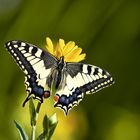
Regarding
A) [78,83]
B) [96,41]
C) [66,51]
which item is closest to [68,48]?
[66,51]

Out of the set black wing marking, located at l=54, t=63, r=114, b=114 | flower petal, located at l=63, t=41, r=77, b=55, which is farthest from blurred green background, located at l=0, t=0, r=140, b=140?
flower petal, located at l=63, t=41, r=77, b=55

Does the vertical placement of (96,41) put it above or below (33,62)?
above

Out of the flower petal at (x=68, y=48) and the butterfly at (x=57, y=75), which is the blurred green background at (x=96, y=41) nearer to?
the butterfly at (x=57, y=75)

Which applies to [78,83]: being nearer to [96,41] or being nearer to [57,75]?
[57,75]

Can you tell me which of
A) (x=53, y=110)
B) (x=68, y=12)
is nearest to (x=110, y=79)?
(x=53, y=110)

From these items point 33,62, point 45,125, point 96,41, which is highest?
point 96,41

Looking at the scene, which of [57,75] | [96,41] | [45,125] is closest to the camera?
[45,125]

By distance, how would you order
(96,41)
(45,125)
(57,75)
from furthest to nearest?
1. (96,41)
2. (57,75)
3. (45,125)
